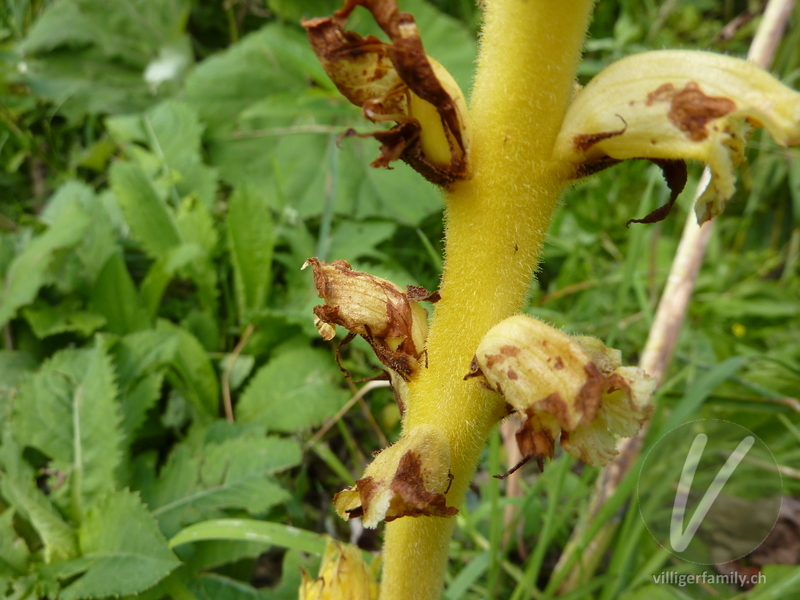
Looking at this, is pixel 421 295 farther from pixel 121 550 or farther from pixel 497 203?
pixel 121 550

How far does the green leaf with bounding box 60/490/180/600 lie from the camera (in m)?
1.54

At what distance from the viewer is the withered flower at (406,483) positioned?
94cm

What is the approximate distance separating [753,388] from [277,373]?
1641 mm

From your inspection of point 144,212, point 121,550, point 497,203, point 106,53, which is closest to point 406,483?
point 497,203

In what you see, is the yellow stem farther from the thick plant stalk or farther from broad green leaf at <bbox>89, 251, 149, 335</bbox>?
broad green leaf at <bbox>89, 251, 149, 335</bbox>

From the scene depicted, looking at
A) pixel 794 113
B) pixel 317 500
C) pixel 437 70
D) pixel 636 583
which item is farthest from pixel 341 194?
pixel 794 113

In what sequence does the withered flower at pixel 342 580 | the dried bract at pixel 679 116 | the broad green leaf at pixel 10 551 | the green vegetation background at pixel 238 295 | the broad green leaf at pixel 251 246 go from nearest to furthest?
the dried bract at pixel 679 116
the withered flower at pixel 342 580
the broad green leaf at pixel 10 551
the green vegetation background at pixel 238 295
the broad green leaf at pixel 251 246

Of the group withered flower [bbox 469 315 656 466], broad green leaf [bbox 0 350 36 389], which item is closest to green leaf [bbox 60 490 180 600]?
broad green leaf [bbox 0 350 36 389]

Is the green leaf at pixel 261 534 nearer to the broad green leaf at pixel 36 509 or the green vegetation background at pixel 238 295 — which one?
the green vegetation background at pixel 238 295

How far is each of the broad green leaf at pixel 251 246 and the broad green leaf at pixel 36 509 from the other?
1.02 meters

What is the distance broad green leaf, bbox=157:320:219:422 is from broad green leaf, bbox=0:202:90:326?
440 mm

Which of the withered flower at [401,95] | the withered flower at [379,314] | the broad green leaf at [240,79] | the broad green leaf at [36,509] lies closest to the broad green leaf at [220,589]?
the broad green leaf at [36,509]

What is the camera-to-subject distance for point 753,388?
Result: 2.16 metres

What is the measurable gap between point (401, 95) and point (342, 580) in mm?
932
